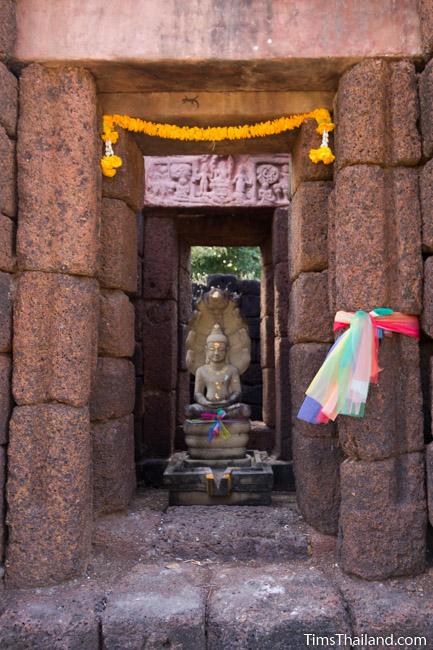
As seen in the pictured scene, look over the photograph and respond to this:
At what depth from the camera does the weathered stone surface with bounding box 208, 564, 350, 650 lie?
283cm

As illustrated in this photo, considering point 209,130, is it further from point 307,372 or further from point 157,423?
point 157,423

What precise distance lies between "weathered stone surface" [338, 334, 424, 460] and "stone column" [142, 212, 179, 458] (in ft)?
10.5

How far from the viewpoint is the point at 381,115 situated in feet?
11.0

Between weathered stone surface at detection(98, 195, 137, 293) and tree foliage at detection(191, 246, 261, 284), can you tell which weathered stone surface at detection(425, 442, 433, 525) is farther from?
tree foliage at detection(191, 246, 261, 284)

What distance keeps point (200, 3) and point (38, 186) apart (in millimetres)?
1524

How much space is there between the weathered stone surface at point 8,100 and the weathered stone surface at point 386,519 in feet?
9.44

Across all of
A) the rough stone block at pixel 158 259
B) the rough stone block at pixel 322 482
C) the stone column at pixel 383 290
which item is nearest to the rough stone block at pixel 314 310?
the stone column at pixel 383 290

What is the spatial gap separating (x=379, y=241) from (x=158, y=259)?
3.45 meters

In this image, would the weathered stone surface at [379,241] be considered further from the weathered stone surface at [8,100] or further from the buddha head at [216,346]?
the buddha head at [216,346]

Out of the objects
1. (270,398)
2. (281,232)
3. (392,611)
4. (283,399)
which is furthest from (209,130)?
(270,398)

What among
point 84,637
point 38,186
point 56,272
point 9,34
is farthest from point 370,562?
point 9,34

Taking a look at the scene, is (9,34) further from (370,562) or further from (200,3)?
(370,562)

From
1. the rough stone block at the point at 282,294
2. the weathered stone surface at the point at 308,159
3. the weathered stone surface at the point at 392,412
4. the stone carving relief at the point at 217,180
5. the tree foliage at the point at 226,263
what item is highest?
the tree foliage at the point at 226,263

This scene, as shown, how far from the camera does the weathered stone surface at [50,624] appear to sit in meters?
2.84
